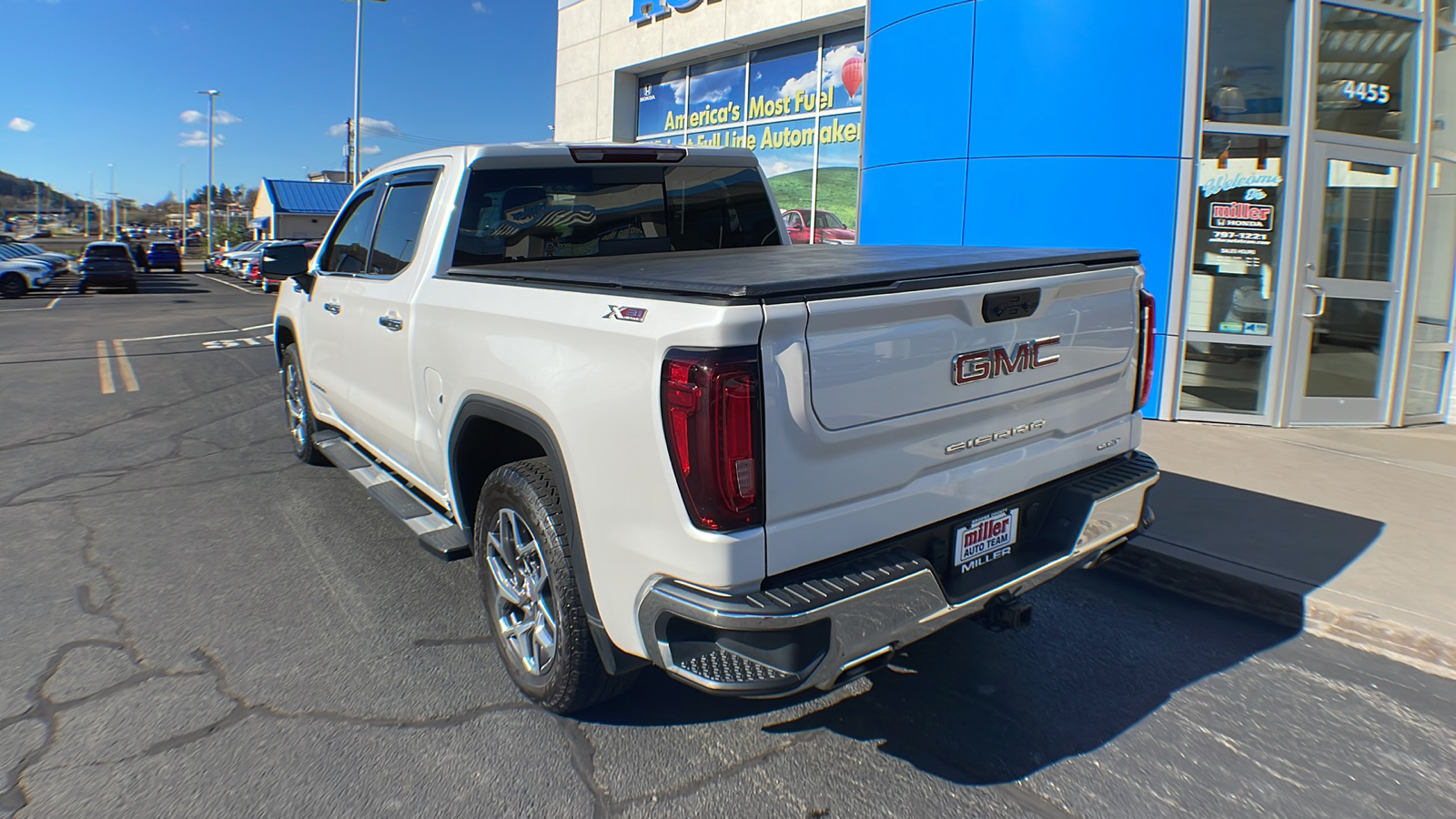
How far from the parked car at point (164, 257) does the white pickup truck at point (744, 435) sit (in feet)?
142

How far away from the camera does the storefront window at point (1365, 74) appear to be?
7816 mm

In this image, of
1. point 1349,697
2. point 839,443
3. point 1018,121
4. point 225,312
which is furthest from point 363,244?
point 225,312

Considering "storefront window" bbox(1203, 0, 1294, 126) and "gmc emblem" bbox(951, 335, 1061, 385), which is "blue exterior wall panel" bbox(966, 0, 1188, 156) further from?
"gmc emblem" bbox(951, 335, 1061, 385)

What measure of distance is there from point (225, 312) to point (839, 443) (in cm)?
2152

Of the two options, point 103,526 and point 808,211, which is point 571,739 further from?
point 808,211

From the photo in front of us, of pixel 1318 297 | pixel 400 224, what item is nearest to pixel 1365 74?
pixel 1318 297

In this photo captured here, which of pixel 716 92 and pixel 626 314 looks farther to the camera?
pixel 716 92

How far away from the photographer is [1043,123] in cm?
828

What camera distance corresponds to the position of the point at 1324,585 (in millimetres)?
4184

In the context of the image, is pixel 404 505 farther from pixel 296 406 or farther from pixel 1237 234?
pixel 1237 234

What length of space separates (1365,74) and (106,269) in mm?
31270

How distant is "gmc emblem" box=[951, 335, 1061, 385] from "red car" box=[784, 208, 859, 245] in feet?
38.6

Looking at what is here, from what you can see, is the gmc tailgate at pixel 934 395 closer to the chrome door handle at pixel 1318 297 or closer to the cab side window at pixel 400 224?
the cab side window at pixel 400 224

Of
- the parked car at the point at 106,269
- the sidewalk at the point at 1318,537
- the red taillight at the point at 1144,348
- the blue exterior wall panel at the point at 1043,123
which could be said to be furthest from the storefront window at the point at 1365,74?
the parked car at the point at 106,269
